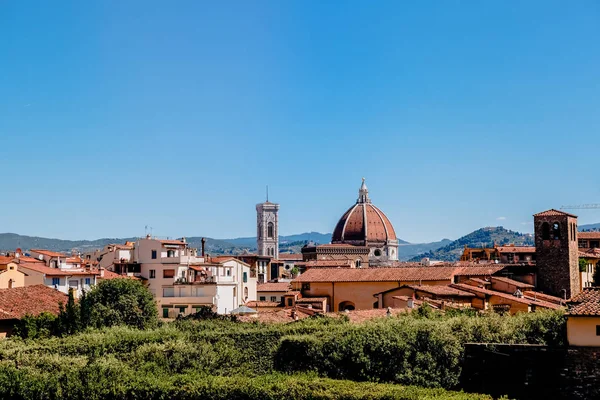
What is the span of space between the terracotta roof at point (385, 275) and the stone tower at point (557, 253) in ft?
23.1

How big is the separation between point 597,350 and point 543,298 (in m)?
30.2

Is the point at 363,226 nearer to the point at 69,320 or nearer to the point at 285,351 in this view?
the point at 69,320

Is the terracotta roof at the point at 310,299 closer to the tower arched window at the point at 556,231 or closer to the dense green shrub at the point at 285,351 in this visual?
the tower arched window at the point at 556,231

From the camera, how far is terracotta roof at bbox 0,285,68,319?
4212cm

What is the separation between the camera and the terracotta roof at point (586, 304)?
71.2ft

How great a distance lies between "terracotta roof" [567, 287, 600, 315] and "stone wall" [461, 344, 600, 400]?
112cm

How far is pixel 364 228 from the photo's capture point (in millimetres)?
147125

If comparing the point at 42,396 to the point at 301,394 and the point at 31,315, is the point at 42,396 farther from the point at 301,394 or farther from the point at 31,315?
the point at 31,315

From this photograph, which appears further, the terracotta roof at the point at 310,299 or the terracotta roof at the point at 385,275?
the terracotta roof at the point at 385,275

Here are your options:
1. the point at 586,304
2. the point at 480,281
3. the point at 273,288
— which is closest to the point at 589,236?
the point at 480,281

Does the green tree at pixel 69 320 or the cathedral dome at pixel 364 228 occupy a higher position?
the cathedral dome at pixel 364 228

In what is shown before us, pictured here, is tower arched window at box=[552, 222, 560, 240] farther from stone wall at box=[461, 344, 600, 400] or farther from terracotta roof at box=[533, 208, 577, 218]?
stone wall at box=[461, 344, 600, 400]

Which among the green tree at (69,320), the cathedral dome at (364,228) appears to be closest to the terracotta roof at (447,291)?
the green tree at (69,320)

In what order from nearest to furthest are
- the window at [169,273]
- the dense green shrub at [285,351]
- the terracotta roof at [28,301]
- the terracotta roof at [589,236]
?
the dense green shrub at [285,351], the terracotta roof at [28,301], the window at [169,273], the terracotta roof at [589,236]
